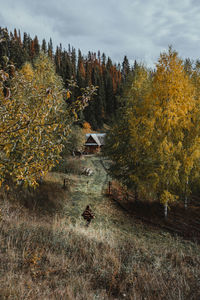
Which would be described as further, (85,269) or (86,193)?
(86,193)

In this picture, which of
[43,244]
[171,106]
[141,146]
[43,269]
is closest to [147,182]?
[141,146]

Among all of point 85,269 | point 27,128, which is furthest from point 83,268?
point 27,128

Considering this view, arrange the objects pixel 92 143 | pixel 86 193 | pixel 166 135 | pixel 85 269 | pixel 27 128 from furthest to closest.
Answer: pixel 92 143 < pixel 86 193 < pixel 166 135 < pixel 85 269 < pixel 27 128

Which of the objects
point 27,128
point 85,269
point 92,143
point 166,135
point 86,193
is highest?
point 166,135

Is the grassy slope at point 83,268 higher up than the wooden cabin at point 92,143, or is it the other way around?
the wooden cabin at point 92,143

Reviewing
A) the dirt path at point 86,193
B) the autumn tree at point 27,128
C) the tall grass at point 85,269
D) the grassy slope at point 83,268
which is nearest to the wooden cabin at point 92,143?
the dirt path at point 86,193

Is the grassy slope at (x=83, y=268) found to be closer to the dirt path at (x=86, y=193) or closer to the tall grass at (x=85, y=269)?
the tall grass at (x=85, y=269)

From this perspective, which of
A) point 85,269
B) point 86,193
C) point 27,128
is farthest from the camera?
point 86,193

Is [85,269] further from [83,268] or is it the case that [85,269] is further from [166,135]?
[166,135]

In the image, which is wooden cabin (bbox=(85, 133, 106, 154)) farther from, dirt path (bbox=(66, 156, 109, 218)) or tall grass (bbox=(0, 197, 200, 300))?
tall grass (bbox=(0, 197, 200, 300))

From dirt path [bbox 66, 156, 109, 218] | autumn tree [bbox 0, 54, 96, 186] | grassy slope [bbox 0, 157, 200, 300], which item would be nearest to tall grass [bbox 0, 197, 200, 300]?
grassy slope [bbox 0, 157, 200, 300]

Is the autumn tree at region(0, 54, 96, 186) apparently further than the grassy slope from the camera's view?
Yes

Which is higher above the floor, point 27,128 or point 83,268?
point 27,128

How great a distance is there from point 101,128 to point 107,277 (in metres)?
59.8
